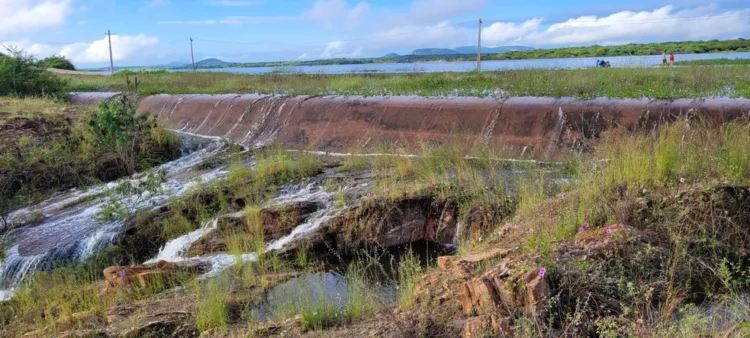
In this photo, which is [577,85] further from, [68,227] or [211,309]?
[211,309]

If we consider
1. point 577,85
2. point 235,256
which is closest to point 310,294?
point 235,256

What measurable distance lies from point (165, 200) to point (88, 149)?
3222mm

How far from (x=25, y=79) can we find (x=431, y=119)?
15.5m

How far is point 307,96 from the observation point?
14.2m

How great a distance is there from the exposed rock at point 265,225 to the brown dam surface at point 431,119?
3282 millimetres

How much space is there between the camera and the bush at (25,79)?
19.4 m

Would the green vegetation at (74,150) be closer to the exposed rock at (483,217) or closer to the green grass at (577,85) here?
the green grass at (577,85)

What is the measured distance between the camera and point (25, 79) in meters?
19.7

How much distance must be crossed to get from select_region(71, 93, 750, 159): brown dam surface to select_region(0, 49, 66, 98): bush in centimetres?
674

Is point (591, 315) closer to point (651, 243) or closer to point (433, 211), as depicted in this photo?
point (651, 243)

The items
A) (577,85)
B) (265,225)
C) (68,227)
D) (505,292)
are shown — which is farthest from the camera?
(577,85)

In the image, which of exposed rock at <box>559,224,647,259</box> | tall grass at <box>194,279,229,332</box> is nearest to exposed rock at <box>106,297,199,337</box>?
tall grass at <box>194,279,229,332</box>

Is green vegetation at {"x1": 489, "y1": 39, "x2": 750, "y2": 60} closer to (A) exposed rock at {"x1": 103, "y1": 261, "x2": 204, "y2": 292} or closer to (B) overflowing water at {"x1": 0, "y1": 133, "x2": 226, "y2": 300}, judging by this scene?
(B) overflowing water at {"x1": 0, "y1": 133, "x2": 226, "y2": 300}

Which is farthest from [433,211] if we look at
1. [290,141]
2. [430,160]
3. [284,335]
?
[290,141]
